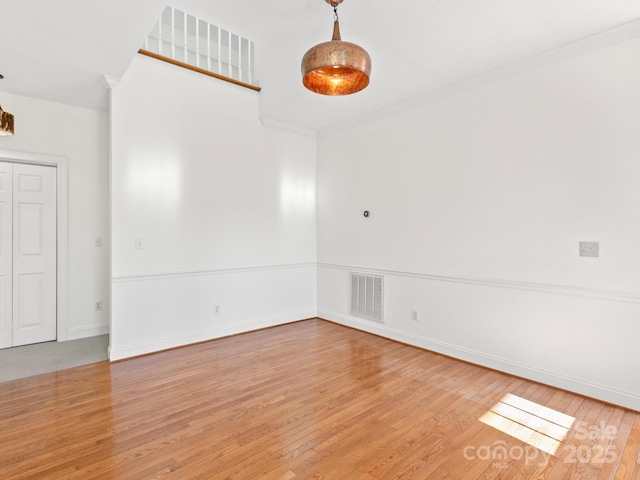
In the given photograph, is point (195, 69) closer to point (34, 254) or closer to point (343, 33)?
→ point (343, 33)

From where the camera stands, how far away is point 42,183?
12.8 ft

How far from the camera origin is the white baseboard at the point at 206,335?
3.50m

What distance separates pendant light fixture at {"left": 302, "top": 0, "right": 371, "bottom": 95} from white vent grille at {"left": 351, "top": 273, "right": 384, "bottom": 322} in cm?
259

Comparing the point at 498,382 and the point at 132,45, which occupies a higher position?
the point at 132,45

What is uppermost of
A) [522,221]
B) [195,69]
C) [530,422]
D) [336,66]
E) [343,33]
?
[195,69]

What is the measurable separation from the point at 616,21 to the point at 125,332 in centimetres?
495

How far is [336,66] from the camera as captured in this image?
6.28 feet

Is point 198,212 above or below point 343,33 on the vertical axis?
below

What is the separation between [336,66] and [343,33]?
1118mm

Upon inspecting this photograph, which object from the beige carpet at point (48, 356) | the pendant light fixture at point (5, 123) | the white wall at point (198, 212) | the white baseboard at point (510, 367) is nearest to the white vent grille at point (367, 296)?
the white baseboard at point (510, 367)

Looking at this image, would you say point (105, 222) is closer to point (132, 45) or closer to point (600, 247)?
point (132, 45)

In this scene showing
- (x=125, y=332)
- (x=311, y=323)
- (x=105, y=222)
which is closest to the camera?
(x=125, y=332)

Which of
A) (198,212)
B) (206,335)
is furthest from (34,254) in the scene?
(206,335)

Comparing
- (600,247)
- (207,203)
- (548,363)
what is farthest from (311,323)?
(600,247)
